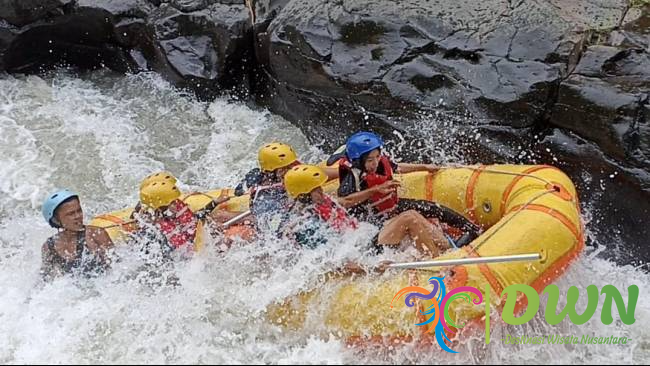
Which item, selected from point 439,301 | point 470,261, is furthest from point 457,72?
point 439,301

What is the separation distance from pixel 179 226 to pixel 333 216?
1.28 m

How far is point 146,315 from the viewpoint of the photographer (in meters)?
5.34

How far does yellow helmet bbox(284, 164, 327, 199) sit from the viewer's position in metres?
5.32

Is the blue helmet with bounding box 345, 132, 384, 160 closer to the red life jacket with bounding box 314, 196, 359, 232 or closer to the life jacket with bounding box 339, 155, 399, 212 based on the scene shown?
the life jacket with bounding box 339, 155, 399, 212

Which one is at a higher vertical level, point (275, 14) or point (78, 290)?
point (275, 14)

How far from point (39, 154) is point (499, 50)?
16.5ft

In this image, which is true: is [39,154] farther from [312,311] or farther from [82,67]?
[312,311]

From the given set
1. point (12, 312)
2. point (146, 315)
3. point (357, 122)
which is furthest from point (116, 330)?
point (357, 122)

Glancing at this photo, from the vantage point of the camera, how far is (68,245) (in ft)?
18.5

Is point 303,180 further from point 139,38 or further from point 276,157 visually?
point 139,38

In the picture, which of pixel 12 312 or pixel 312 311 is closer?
pixel 312 311

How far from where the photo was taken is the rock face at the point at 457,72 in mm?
6004

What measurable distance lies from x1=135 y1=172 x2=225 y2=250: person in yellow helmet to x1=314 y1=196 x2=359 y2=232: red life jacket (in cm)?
105

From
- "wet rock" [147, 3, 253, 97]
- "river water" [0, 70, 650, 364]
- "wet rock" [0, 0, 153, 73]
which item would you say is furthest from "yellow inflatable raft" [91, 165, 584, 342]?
"wet rock" [0, 0, 153, 73]
